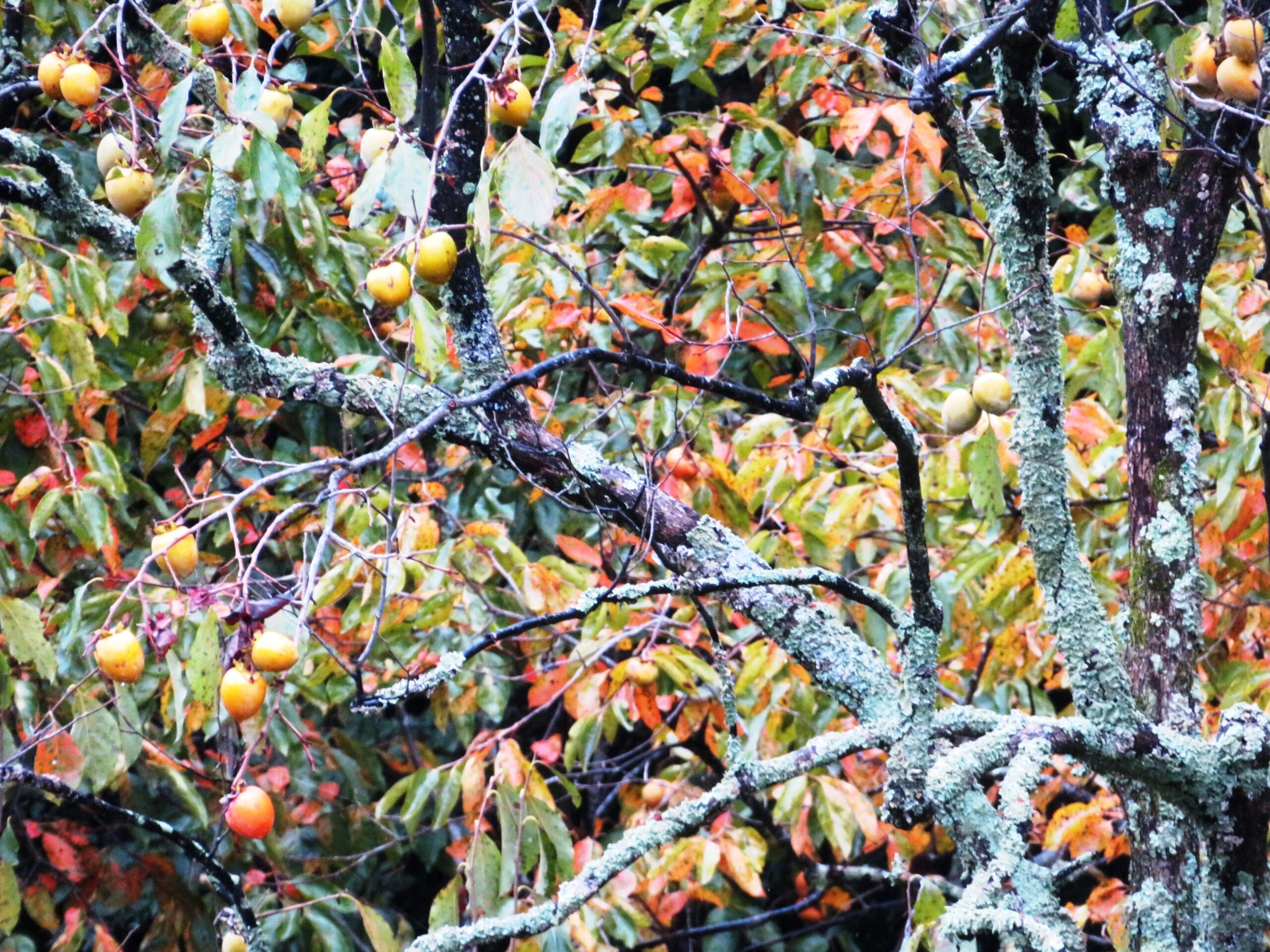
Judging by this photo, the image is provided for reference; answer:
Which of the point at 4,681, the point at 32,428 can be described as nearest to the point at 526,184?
the point at 4,681

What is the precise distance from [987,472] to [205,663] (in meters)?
0.91

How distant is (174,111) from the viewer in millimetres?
1128

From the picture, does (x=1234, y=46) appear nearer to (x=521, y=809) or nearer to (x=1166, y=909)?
(x=1166, y=909)

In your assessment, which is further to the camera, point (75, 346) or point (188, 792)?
point (188, 792)

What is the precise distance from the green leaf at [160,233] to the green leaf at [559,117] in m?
0.36

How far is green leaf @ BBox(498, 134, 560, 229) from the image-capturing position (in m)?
1.02

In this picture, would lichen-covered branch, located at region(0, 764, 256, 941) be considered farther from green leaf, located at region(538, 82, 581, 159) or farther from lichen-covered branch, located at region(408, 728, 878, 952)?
green leaf, located at region(538, 82, 581, 159)

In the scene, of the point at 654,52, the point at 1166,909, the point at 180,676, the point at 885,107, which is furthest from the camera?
the point at 654,52

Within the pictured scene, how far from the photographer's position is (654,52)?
8.48 ft

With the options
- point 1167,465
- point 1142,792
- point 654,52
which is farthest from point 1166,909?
point 654,52

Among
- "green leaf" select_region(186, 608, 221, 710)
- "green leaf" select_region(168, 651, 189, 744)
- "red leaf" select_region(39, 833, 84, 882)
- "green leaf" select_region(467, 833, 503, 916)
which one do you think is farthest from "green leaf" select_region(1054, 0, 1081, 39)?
"red leaf" select_region(39, 833, 84, 882)

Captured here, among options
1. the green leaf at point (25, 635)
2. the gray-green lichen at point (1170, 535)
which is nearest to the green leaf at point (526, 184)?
the gray-green lichen at point (1170, 535)

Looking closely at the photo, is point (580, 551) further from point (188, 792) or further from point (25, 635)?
point (25, 635)

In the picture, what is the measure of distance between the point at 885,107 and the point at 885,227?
0.76ft
